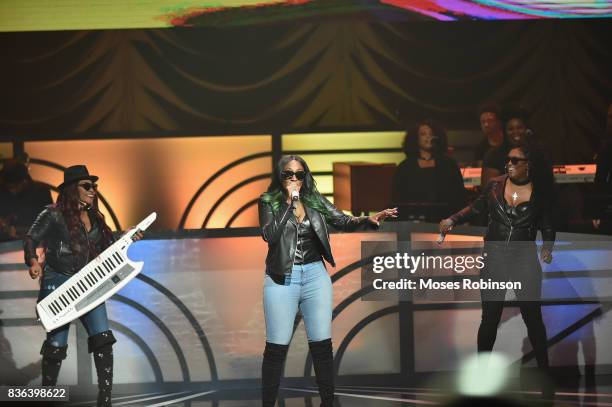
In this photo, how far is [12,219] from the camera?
242 inches

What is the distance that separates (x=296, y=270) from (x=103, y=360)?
51.7 inches

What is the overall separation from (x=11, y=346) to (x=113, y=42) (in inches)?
157

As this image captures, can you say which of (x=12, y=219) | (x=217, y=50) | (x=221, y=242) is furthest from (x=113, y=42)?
(x=221, y=242)

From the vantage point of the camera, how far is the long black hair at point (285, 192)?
459 cm

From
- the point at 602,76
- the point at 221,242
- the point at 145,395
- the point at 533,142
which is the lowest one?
the point at 145,395

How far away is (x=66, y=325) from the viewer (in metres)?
5.04

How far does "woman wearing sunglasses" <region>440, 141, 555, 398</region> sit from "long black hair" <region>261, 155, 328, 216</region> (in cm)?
116

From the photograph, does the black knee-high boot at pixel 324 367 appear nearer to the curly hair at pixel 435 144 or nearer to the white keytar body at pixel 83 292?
the white keytar body at pixel 83 292

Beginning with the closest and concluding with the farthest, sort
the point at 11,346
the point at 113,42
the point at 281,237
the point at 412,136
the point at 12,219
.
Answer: the point at 281,237, the point at 11,346, the point at 12,219, the point at 412,136, the point at 113,42

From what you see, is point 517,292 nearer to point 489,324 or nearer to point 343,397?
point 489,324

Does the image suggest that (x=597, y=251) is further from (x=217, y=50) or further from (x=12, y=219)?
(x=217, y=50)

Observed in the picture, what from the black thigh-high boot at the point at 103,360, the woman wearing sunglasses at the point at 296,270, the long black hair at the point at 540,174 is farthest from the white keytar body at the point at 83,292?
the long black hair at the point at 540,174

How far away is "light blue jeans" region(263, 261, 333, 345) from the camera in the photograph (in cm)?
456

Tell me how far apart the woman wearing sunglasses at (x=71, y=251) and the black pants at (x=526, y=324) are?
2.32 m
